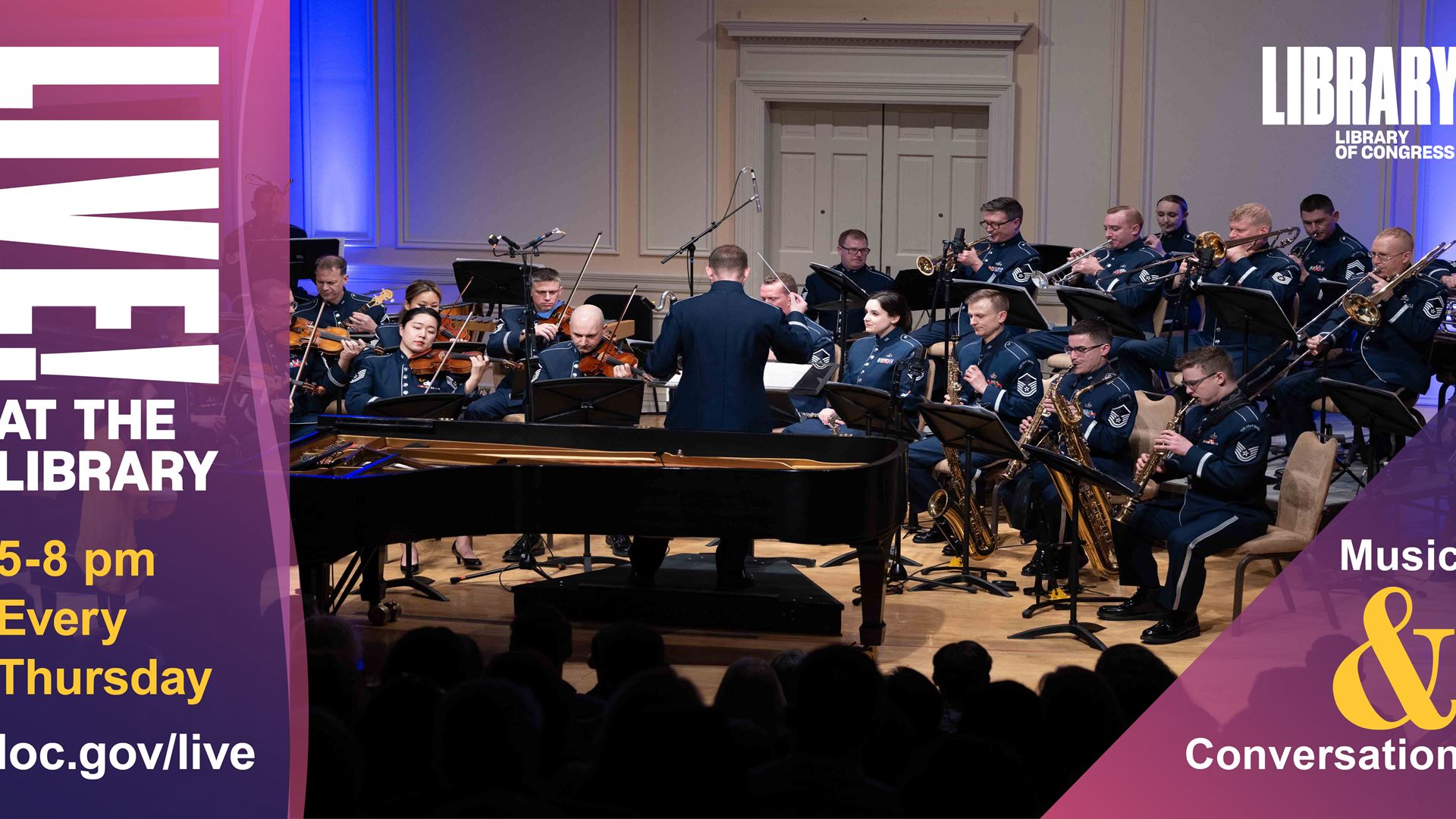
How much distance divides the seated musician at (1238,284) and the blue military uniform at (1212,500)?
221 centimetres

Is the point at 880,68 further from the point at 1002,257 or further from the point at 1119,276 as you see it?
the point at 1119,276

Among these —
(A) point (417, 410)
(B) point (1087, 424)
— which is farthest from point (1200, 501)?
(A) point (417, 410)

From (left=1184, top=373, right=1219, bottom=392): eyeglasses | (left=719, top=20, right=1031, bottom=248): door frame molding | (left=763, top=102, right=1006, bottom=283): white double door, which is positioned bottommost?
(left=1184, top=373, right=1219, bottom=392): eyeglasses

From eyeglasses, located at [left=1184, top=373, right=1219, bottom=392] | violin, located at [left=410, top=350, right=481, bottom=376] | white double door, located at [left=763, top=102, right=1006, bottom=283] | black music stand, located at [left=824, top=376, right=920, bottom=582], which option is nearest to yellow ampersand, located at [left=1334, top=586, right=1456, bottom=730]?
eyeglasses, located at [left=1184, top=373, right=1219, bottom=392]

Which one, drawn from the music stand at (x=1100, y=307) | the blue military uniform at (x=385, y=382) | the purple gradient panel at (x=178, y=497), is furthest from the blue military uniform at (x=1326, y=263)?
the purple gradient panel at (x=178, y=497)

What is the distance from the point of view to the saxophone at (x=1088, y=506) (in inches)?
265

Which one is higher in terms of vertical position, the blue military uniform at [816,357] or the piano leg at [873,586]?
the blue military uniform at [816,357]

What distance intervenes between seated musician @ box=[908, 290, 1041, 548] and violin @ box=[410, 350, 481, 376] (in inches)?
97.7

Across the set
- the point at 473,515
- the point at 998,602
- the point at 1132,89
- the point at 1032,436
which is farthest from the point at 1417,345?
the point at 473,515

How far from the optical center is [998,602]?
6.65 m

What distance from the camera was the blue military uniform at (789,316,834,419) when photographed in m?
8.31

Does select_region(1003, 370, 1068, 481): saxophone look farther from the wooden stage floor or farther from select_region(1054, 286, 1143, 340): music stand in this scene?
the wooden stage floor

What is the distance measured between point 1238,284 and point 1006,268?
4.73ft

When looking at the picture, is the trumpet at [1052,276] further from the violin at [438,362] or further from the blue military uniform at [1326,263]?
the violin at [438,362]
